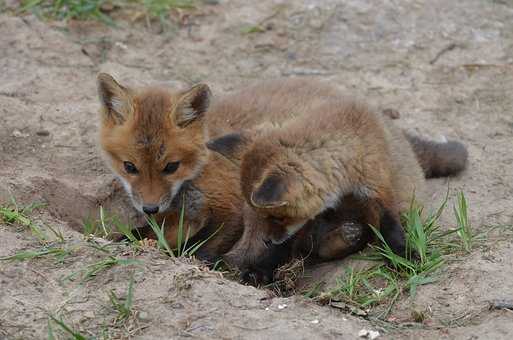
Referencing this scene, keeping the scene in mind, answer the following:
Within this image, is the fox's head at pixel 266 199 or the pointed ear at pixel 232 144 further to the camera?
the pointed ear at pixel 232 144

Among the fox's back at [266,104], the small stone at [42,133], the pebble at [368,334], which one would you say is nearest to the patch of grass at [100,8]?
the small stone at [42,133]

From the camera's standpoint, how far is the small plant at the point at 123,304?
15.0 ft

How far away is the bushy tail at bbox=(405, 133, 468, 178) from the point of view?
6.75 metres

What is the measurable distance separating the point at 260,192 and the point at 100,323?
1.18 meters

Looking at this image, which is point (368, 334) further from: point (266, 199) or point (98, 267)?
point (98, 267)

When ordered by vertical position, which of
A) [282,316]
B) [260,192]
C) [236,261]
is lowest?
[236,261]

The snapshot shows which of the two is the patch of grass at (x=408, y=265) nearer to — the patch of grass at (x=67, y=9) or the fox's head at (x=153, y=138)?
the fox's head at (x=153, y=138)

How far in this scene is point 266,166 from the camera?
5.11 meters

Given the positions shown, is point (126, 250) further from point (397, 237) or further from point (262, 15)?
point (262, 15)

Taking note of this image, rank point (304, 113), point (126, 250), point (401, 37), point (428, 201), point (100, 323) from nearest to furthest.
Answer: point (100, 323) < point (126, 250) < point (304, 113) < point (428, 201) < point (401, 37)

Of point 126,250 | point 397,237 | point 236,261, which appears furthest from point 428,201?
point 126,250

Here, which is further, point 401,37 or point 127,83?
point 401,37

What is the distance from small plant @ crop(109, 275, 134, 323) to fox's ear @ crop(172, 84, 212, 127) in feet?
5.60

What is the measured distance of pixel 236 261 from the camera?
239 inches
